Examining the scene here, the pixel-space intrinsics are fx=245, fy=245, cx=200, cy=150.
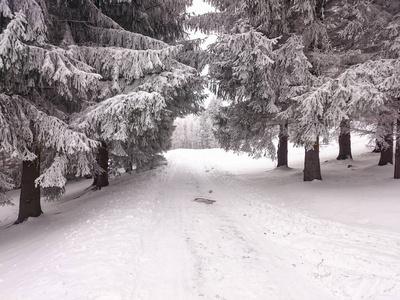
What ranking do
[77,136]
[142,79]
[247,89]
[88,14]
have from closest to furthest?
[77,136], [142,79], [88,14], [247,89]

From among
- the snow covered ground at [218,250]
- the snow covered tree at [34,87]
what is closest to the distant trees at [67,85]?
the snow covered tree at [34,87]

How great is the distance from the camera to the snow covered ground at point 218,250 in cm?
361

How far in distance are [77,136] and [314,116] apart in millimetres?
6984

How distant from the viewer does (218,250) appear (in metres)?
4.88

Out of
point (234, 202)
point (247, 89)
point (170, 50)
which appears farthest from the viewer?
point (247, 89)

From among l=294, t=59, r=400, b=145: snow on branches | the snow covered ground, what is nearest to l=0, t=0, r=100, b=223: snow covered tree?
the snow covered ground

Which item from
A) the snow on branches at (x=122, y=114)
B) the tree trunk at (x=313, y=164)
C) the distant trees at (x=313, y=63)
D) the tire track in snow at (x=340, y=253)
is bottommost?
the tire track in snow at (x=340, y=253)

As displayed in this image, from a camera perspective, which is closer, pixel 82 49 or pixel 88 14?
pixel 82 49

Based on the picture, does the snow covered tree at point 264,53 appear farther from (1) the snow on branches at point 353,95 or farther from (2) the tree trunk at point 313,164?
(2) the tree trunk at point 313,164

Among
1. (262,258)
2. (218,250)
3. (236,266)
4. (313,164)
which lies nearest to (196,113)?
(313,164)

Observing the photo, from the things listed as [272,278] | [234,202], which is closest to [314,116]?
[234,202]

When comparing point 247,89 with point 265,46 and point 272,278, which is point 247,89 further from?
point 272,278

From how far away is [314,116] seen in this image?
7.77 metres

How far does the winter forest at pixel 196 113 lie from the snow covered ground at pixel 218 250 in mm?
38
